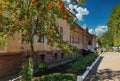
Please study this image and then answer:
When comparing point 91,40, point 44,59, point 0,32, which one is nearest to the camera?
point 0,32

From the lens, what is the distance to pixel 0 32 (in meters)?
7.77

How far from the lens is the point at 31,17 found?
8.16 m

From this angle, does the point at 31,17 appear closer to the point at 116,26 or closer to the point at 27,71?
the point at 27,71

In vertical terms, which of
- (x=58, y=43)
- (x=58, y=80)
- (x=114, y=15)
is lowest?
(x=58, y=80)

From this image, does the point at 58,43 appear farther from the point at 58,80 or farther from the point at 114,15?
the point at 114,15

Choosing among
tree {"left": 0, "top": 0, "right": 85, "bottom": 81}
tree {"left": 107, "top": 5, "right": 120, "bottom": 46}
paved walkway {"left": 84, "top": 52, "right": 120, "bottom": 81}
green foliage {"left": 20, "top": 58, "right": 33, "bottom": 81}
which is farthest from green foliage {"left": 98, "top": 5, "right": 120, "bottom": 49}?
green foliage {"left": 20, "top": 58, "right": 33, "bottom": 81}

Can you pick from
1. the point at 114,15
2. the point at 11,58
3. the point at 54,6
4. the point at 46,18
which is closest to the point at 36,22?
the point at 46,18

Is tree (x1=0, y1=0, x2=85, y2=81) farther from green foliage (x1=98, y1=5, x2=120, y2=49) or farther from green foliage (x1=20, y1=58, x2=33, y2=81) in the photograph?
green foliage (x1=98, y1=5, x2=120, y2=49)

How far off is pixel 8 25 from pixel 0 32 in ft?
1.35

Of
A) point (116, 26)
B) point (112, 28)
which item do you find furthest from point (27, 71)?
point (112, 28)

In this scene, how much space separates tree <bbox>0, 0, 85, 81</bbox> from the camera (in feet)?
25.8

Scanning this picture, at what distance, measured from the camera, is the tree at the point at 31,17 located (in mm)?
7867

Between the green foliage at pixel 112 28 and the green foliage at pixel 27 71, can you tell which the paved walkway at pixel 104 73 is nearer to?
the green foliage at pixel 27 71

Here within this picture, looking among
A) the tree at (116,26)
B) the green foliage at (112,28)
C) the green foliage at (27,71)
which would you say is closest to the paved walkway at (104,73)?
the green foliage at (27,71)
